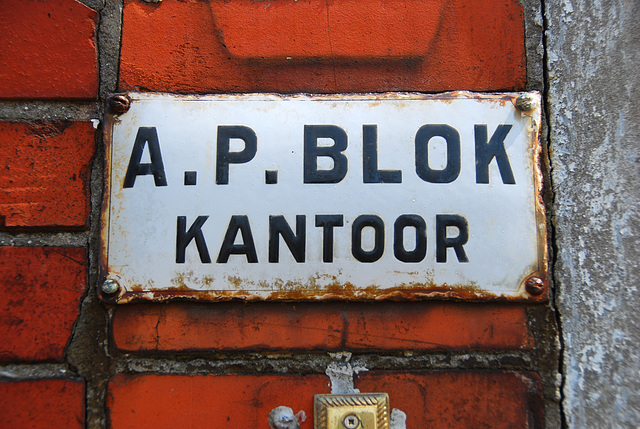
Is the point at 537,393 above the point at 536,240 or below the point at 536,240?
below

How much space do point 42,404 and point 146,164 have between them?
363 millimetres

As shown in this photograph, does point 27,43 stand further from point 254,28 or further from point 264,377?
point 264,377

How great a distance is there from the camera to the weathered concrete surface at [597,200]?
542 mm

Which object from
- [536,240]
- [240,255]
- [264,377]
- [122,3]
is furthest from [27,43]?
[536,240]

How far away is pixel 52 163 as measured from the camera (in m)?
0.60

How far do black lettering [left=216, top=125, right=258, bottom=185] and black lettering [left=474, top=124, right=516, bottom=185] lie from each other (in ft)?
1.07

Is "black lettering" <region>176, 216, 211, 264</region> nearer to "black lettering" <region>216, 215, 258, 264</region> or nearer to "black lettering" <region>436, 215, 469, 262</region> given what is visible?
"black lettering" <region>216, 215, 258, 264</region>

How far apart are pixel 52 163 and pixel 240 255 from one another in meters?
0.32

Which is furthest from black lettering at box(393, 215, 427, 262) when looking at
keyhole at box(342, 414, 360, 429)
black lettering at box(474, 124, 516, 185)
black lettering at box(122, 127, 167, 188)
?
black lettering at box(122, 127, 167, 188)

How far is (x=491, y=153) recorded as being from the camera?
581 millimetres

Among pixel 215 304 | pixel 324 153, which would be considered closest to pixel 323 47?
pixel 324 153

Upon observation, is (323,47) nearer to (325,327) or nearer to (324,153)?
(324,153)

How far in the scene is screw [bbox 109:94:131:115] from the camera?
59 cm

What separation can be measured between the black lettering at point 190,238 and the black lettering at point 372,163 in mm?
242
